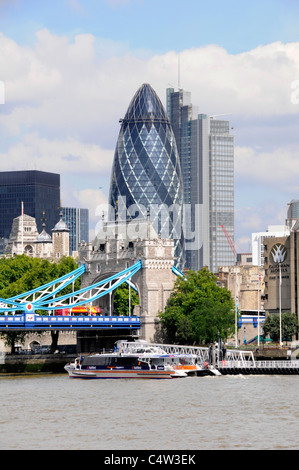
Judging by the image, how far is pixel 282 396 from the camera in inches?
2891

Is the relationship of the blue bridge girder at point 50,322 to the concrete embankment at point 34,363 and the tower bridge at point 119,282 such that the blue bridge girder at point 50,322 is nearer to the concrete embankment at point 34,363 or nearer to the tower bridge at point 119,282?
the tower bridge at point 119,282

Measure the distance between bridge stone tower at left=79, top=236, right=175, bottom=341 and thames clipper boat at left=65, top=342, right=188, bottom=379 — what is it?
21964mm

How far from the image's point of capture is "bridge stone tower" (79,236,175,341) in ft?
412

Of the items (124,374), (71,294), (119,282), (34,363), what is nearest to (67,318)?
(34,363)

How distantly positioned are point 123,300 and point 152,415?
227 ft

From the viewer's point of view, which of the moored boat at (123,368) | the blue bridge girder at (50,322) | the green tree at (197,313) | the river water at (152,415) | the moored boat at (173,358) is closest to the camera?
the river water at (152,415)

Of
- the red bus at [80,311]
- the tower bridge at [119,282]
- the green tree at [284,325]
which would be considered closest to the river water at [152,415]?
the tower bridge at [119,282]

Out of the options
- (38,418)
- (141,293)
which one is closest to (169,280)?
(141,293)

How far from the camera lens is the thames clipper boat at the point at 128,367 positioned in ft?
324

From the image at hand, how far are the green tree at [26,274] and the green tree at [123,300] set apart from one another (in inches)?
371

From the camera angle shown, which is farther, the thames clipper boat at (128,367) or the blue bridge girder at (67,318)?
the blue bridge girder at (67,318)

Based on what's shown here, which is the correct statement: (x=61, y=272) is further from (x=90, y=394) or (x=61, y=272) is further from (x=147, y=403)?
(x=147, y=403)

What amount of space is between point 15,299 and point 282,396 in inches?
2366

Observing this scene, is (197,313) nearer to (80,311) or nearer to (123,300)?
(123,300)
